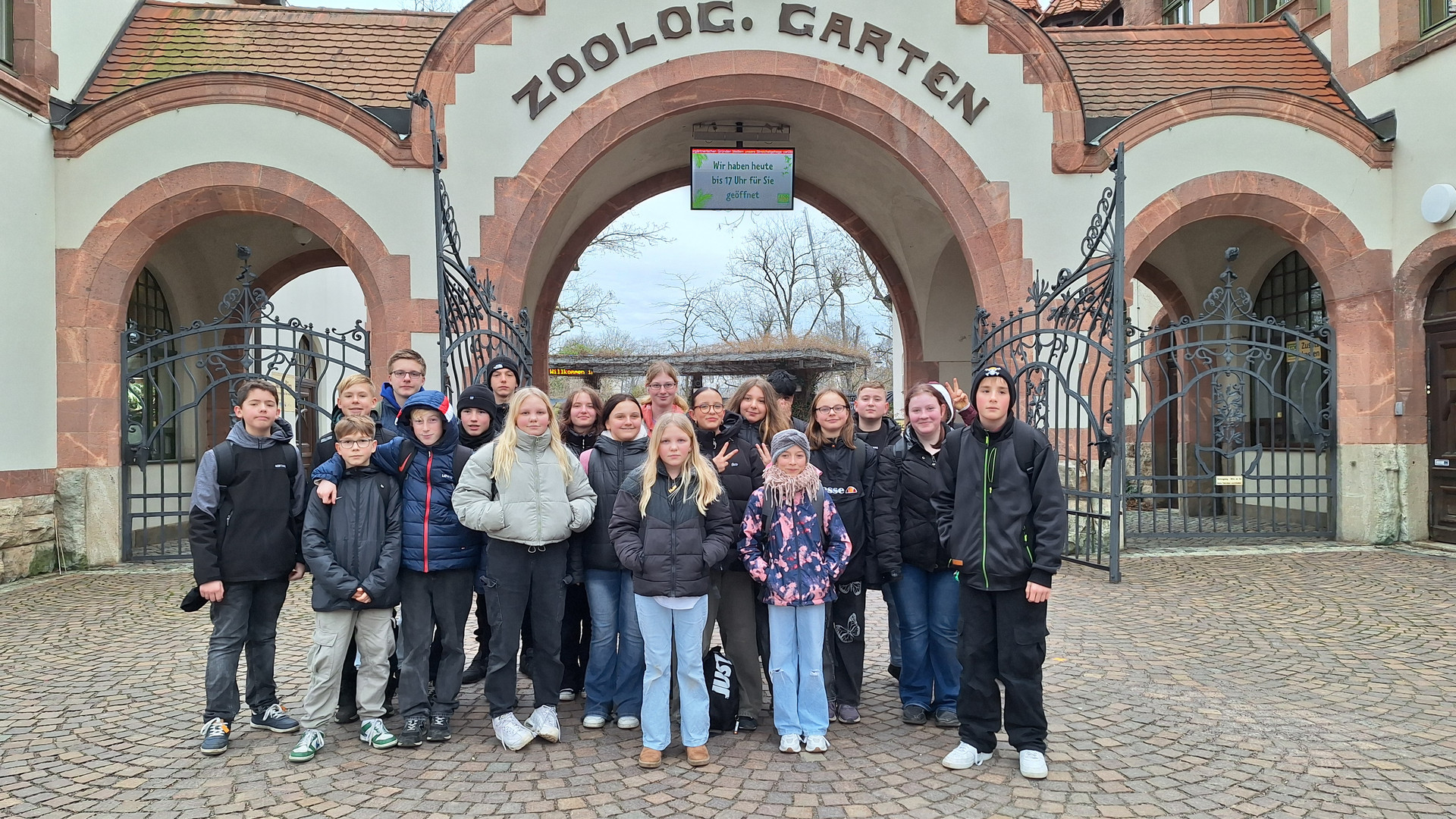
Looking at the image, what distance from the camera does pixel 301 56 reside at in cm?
978

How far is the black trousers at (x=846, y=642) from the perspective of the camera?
14.0 ft

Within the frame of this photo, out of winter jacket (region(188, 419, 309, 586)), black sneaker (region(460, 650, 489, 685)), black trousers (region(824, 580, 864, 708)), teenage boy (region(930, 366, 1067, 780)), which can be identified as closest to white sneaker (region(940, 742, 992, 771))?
teenage boy (region(930, 366, 1067, 780))

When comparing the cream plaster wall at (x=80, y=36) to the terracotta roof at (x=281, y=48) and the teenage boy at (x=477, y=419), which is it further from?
the teenage boy at (x=477, y=419)

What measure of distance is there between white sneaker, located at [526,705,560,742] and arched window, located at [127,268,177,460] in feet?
26.9

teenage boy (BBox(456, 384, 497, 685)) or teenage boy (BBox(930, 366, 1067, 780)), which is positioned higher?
teenage boy (BBox(456, 384, 497, 685))

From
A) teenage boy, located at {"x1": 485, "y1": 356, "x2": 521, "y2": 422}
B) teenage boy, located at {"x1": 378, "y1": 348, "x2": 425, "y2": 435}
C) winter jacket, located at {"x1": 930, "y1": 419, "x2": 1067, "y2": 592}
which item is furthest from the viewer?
teenage boy, located at {"x1": 485, "y1": 356, "x2": 521, "y2": 422}

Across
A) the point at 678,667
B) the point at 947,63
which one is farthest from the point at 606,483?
the point at 947,63

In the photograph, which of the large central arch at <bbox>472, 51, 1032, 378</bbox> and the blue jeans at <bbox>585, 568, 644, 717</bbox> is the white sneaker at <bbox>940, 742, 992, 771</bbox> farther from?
the large central arch at <bbox>472, 51, 1032, 378</bbox>

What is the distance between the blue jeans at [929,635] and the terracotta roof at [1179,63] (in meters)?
7.26

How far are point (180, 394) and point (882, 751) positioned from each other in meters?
9.27

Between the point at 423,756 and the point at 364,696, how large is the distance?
0.40 m

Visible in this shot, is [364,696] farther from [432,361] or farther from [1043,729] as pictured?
[432,361]

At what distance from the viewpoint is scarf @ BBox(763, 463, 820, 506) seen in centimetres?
402

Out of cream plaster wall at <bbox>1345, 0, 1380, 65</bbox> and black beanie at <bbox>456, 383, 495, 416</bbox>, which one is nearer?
black beanie at <bbox>456, 383, 495, 416</bbox>
